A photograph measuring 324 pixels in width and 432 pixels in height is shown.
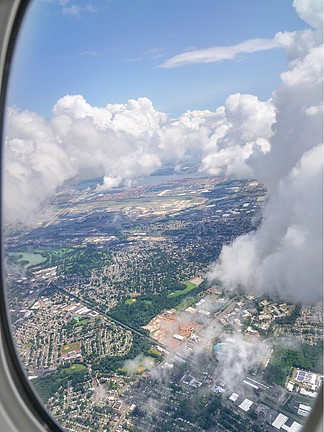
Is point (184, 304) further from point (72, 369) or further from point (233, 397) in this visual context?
point (72, 369)

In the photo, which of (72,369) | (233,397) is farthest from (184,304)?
(72,369)

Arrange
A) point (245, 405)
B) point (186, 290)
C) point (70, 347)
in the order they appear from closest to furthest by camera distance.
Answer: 1. point (245, 405)
2. point (70, 347)
3. point (186, 290)

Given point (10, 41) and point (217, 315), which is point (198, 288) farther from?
point (10, 41)

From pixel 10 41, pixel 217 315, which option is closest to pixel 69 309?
pixel 217 315

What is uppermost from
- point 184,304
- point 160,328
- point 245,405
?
point 184,304

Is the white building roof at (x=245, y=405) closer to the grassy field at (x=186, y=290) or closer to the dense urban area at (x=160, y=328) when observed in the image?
the dense urban area at (x=160, y=328)

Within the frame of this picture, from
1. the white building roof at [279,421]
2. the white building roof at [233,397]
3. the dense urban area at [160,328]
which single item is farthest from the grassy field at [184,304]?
the white building roof at [279,421]

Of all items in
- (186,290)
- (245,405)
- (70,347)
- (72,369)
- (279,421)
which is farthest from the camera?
(186,290)

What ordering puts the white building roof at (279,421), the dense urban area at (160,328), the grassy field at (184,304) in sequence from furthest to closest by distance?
the grassy field at (184,304), the dense urban area at (160,328), the white building roof at (279,421)

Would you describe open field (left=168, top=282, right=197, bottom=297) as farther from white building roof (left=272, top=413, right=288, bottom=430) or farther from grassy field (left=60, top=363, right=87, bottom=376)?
white building roof (left=272, top=413, right=288, bottom=430)
